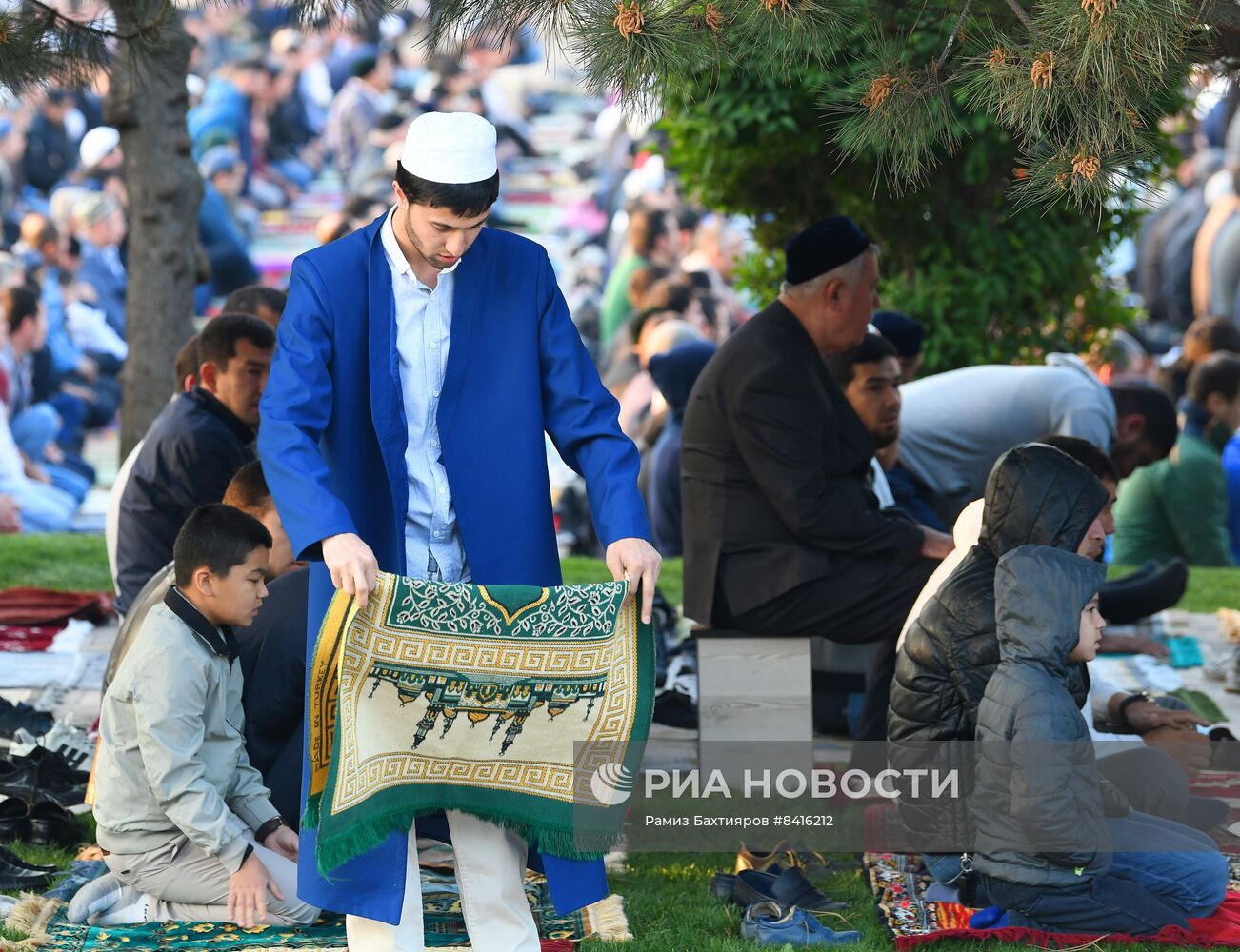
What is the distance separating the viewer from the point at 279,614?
14.6ft

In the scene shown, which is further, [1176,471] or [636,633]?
[1176,471]

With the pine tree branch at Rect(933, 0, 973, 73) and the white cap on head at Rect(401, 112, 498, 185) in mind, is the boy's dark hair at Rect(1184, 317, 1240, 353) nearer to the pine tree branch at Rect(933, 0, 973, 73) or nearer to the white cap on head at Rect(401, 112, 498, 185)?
the pine tree branch at Rect(933, 0, 973, 73)

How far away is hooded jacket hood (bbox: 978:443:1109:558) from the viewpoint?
3992mm

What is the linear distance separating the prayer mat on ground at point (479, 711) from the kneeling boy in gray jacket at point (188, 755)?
64 centimetres

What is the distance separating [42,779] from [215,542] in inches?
53.4

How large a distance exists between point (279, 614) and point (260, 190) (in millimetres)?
13559

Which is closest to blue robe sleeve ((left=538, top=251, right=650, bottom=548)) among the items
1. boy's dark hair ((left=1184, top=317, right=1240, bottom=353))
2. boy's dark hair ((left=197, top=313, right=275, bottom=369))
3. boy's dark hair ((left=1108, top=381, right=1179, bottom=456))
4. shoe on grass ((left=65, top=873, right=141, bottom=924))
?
shoe on grass ((left=65, top=873, right=141, bottom=924))

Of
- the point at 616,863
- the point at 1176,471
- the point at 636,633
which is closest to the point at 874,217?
the point at 1176,471

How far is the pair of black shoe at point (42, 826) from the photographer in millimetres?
4633

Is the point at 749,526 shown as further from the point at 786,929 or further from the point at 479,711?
the point at 479,711

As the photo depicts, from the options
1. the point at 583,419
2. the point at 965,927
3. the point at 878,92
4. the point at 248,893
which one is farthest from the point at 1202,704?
the point at 248,893

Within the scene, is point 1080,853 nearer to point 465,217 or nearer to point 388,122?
point 465,217

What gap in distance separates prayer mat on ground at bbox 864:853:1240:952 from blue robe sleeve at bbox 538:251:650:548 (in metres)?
1.27

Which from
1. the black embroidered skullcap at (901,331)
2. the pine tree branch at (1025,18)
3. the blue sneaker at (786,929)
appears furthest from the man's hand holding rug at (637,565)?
the black embroidered skullcap at (901,331)
